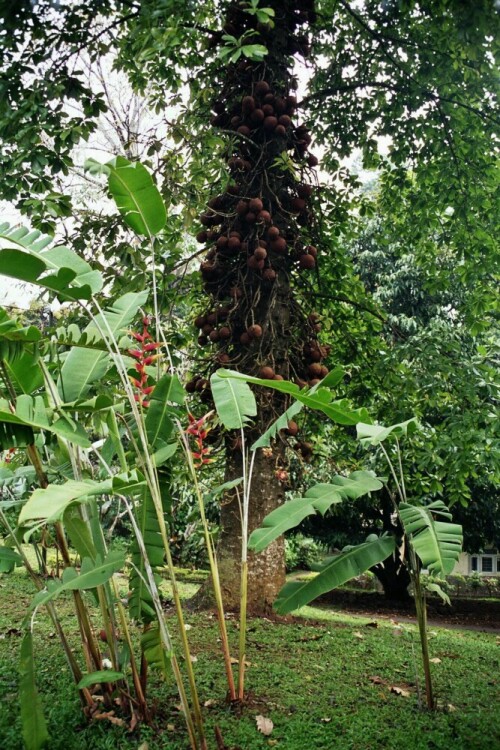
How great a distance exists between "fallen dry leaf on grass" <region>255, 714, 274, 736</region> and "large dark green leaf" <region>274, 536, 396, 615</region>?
17.5 inches

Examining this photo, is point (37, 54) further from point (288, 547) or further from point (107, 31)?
point (288, 547)

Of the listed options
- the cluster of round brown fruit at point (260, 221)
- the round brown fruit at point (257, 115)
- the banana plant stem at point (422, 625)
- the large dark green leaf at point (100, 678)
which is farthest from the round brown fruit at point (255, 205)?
the large dark green leaf at point (100, 678)

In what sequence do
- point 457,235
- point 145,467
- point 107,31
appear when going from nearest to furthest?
point 145,467 → point 107,31 → point 457,235

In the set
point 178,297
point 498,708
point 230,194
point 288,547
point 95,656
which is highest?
point 230,194

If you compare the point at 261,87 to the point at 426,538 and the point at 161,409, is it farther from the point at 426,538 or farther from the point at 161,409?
the point at 426,538

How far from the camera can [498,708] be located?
2857 mm

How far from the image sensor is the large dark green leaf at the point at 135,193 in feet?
7.10

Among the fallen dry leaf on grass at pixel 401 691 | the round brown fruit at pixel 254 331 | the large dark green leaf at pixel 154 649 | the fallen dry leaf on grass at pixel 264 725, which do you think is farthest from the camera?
the round brown fruit at pixel 254 331

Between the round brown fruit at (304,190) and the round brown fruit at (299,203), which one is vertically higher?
the round brown fruit at (304,190)

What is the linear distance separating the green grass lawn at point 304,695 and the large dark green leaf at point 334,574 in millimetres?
486

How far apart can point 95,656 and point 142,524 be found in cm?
50

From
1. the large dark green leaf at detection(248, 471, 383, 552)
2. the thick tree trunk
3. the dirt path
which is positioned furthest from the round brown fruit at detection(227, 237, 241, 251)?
the dirt path

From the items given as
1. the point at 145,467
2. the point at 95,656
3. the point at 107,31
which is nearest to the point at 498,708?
the point at 95,656

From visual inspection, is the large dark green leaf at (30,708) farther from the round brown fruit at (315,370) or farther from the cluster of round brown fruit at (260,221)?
the round brown fruit at (315,370)
